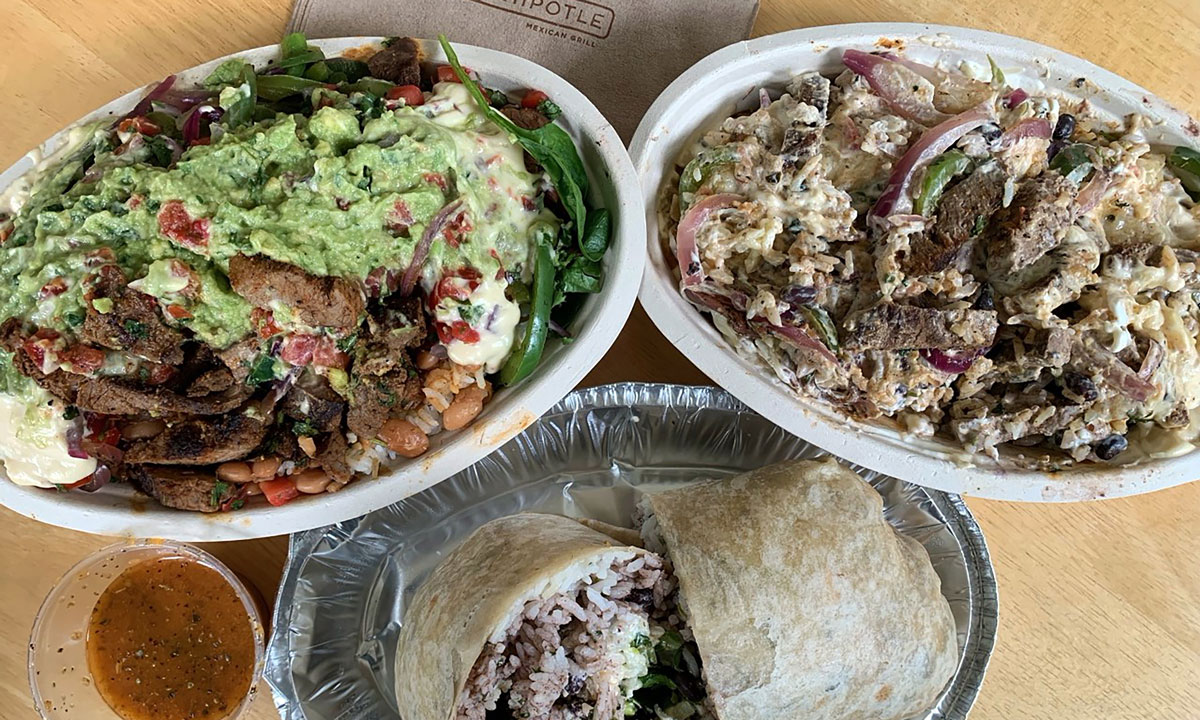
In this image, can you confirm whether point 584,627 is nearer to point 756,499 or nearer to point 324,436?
point 756,499

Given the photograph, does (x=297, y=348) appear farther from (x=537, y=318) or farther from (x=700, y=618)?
(x=700, y=618)

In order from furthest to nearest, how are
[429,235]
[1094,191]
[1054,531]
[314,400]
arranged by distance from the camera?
[1054,531], [1094,191], [314,400], [429,235]

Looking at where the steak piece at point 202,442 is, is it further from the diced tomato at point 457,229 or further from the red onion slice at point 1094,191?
the red onion slice at point 1094,191

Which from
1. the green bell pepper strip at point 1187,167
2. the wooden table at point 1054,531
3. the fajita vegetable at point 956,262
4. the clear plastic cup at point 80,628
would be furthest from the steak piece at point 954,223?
the clear plastic cup at point 80,628

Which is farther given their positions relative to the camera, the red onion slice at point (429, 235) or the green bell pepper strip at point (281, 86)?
the green bell pepper strip at point (281, 86)

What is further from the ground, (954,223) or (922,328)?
(954,223)

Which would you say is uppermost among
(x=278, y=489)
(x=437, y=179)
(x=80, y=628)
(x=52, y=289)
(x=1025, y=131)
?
(x=1025, y=131)

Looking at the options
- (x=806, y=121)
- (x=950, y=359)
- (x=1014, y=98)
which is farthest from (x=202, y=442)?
(x=1014, y=98)
